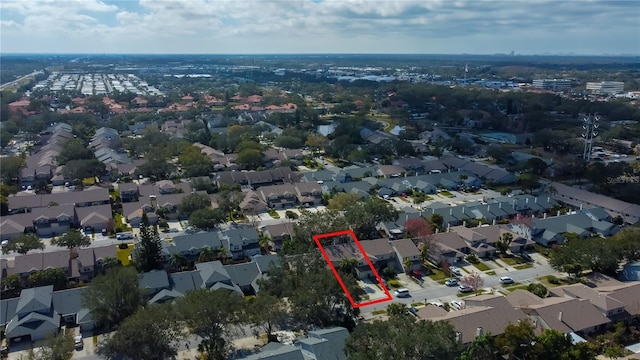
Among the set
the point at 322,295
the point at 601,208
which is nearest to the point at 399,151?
the point at 601,208

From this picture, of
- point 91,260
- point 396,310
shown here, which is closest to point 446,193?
point 396,310

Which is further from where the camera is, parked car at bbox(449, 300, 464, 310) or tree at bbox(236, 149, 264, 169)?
tree at bbox(236, 149, 264, 169)

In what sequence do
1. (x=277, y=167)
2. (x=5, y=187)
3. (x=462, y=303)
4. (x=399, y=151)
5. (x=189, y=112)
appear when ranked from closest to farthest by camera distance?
(x=462, y=303), (x=5, y=187), (x=277, y=167), (x=399, y=151), (x=189, y=112)

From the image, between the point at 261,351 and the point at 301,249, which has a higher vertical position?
the point at 301,249

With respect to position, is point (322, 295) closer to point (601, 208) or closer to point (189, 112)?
point (601, 208)

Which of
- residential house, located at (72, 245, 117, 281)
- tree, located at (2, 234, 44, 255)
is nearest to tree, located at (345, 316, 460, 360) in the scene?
residential house, located at (72, 245, 117, 281)

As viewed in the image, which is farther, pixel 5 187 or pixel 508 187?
pixel 508 187

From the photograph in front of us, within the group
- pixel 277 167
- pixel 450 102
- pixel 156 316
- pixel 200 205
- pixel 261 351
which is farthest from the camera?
pixel 450 102

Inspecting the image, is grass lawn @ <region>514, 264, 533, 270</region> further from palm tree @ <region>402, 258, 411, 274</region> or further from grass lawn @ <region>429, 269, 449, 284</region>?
palm tree @ <region>402, 258, 411, 274</region>
